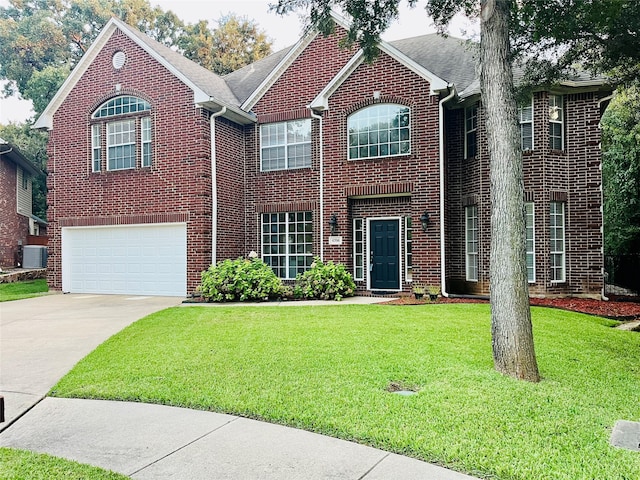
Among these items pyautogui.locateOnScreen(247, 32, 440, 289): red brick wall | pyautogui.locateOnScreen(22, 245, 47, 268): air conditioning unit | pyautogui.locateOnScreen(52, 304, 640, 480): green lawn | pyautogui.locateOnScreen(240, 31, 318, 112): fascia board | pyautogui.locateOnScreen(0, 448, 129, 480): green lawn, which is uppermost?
pyautogui.locateOnScreen(240, 31, 318, 112): fascia board

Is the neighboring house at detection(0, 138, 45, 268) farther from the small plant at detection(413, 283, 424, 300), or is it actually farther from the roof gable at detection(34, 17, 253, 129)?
the small plant at detection(413, 283, 424, 300)

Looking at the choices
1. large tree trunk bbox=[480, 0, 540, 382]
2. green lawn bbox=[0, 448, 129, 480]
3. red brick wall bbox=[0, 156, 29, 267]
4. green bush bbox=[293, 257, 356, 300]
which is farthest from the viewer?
Answer: red brick wall bbox=[0, 156, 29, 267]

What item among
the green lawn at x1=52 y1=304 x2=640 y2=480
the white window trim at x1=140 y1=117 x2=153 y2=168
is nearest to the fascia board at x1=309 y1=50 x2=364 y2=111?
the white window trim at x1=140 y1=117 x2=153 y2=168

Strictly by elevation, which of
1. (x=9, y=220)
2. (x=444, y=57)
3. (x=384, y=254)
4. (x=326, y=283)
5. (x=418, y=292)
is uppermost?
(x=444, y=57)

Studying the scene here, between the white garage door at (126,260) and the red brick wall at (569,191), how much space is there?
8.41 m

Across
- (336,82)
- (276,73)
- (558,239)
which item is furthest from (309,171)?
(558,239)

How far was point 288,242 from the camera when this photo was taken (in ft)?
50.1

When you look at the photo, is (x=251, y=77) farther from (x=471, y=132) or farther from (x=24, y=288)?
(x=24, y=288)

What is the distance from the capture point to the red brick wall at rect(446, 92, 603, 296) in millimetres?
12852

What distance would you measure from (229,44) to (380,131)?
19.7 metres

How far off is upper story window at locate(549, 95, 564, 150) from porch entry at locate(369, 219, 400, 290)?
459cm

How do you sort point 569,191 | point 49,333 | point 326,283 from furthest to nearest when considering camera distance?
point 569,191, point 326,283, point 49,333

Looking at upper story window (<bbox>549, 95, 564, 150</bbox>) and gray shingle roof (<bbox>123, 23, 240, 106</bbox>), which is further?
gray shingle roof (<bbox>123, 23, 240, 106</bbox>)

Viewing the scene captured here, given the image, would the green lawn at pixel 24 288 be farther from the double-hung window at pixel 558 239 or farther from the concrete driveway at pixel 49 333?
the double-hung window at pixel 558 239
